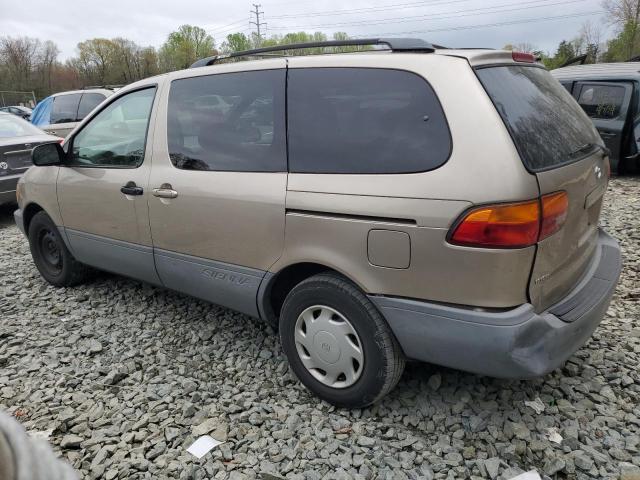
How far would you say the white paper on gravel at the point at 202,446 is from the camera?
2.44m

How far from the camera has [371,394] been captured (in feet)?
8.22

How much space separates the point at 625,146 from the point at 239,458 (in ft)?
26.0

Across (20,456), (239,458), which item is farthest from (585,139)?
(20,456)

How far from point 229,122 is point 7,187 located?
221 inches

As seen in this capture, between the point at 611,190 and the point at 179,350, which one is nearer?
the point at 179,350

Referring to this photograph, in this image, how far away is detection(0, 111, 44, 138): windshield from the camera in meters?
7.61

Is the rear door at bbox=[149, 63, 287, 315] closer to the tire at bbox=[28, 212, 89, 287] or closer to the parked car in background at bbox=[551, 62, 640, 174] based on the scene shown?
the tire at bbox=[28, 212, 89, 287]

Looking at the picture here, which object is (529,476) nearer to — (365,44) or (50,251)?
(365,44)

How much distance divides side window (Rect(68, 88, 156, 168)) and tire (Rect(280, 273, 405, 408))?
5.46 feet

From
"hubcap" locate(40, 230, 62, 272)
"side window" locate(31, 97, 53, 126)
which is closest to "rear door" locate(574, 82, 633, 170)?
"hubcap" locate(40, 230, 62, 272)

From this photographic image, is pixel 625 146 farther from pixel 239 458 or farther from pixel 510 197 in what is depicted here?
pixel 239 458

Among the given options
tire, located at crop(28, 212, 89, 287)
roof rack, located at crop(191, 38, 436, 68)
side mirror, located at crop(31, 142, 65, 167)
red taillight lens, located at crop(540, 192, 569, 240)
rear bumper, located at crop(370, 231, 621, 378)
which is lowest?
tire, located at crop(28, 212, 89, 287)

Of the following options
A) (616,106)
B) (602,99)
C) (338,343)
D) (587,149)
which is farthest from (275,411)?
(602,99)

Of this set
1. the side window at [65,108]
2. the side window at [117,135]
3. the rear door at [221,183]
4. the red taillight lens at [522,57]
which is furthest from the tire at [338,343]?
the side window at [65,108]
